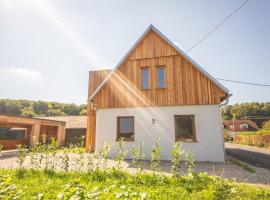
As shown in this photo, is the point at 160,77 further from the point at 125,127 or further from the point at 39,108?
the point at 39,108

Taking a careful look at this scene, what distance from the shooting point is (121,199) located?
13.3ft

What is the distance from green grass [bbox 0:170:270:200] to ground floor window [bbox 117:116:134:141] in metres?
5.90

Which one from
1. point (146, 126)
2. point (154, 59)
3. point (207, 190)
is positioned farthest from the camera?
point (154, 59)

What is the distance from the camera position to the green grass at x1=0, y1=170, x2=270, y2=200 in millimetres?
4215

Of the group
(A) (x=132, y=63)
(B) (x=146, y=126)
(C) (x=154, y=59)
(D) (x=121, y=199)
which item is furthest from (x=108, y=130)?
(D) (x=121, y=199)

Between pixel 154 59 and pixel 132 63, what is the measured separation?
1.56 metres

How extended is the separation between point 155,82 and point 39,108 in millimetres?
73957

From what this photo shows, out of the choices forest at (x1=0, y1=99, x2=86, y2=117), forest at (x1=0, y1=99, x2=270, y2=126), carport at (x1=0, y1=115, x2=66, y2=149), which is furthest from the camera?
forest at (x1=0, y1=99, x2=86, y2=117)

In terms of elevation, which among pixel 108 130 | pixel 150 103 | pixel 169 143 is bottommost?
pixel 169 143

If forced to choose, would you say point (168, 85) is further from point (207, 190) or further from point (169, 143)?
point (207, 190)

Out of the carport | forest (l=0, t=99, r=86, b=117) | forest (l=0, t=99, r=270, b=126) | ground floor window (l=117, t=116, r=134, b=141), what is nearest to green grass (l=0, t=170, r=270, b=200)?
ground floor window (l=117, t=116, r=134, b=141)

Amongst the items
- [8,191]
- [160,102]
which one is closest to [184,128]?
[160,102]

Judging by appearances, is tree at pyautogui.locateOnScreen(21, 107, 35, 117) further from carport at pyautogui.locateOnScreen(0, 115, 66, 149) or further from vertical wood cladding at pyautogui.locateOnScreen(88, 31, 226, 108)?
vertical wood cladding at pyautogui.locateOnScreen(88, 31, 226, 108)

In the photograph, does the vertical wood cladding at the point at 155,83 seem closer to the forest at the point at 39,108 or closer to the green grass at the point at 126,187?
the green grass at the point at 126,187
